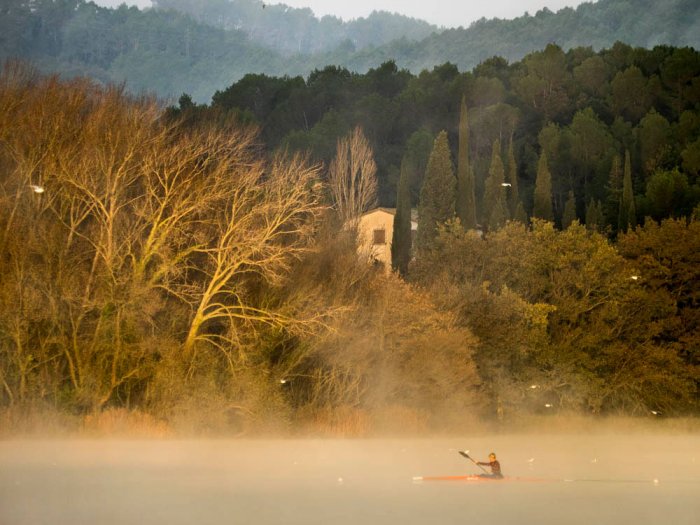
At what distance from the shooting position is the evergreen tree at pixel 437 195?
5512 cm

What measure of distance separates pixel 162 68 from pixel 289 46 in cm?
5588

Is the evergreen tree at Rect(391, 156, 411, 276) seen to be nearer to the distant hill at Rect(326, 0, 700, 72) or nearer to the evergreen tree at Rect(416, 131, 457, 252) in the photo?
the evergreen tree at Rect(416, 131, 457, 252)

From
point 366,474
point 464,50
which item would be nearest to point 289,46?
point 464,50

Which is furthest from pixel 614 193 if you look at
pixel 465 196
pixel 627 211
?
pixel 465 196

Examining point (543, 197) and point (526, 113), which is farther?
point (526, 113)

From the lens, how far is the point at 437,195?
55.5 m

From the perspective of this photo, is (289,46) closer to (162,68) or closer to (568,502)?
(162,68)

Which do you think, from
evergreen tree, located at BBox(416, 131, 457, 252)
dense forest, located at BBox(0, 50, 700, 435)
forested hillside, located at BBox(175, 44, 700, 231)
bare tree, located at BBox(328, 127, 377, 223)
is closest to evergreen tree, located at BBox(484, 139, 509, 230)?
evergreen tree, located at BBox(416, 131, 457, 252)

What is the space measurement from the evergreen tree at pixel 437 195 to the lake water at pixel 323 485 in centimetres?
2683

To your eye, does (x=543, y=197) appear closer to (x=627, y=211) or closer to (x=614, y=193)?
(x=614, y=193)

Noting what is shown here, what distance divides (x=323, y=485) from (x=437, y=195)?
36.2 metres

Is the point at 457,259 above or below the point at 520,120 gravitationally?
below

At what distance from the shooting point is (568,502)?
64.2ft

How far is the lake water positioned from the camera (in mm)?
17203
